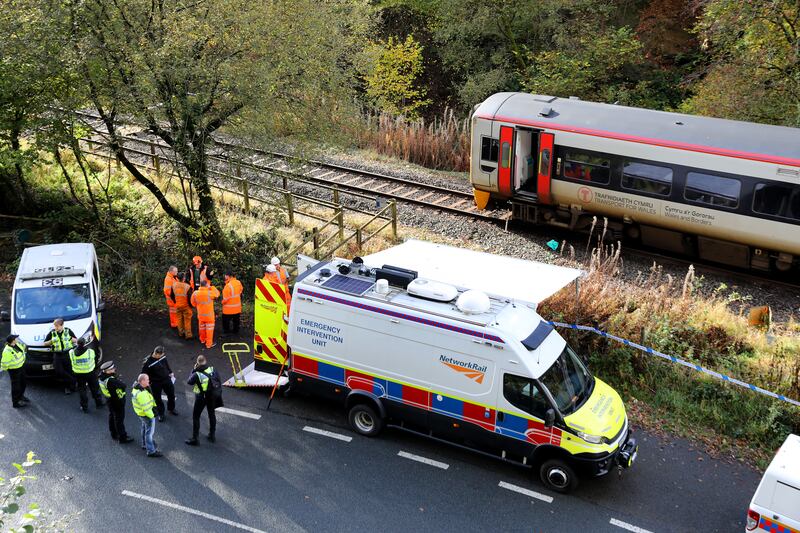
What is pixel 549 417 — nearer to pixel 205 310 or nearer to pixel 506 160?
pixel 205 310

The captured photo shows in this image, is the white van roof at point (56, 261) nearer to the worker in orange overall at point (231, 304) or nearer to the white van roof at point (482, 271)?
the worker in orange overall at point (231, 304)

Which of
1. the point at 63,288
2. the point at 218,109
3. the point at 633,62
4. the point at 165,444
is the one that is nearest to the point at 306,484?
the point at 165,444

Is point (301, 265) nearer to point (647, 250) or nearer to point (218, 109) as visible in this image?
point (218, 109)

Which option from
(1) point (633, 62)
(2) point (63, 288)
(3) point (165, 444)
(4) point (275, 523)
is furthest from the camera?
(1) point (633, 62)

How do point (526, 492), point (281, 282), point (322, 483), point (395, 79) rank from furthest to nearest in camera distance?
point (395, 79), point (281, 282), point (322, 483), point (526, 492)

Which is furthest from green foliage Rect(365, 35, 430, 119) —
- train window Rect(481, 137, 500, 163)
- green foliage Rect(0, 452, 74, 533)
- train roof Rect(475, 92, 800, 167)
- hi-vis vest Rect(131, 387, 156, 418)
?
green foliage Rect(0, 452, 74, 533)

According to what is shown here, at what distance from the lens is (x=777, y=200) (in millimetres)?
14727

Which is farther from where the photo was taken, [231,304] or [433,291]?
[231,304]

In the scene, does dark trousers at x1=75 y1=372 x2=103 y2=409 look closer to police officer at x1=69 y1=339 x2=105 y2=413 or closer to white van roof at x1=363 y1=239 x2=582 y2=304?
police officer at x1=69 y1=339 x2=105 y2=413

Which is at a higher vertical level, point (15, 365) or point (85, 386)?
point (15, 365)

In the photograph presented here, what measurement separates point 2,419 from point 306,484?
524cm

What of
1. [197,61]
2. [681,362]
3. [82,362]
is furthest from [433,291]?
[197,61]

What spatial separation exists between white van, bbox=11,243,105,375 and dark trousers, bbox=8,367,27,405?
0.64 meters

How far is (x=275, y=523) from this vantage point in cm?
936
